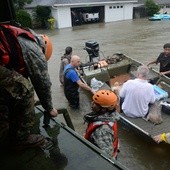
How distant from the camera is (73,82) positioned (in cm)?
705

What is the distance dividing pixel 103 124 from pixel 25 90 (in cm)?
107

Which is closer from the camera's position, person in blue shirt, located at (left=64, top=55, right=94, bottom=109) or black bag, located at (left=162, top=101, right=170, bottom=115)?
black bag, located at (left=162, top=101, right=170, bottom=115)

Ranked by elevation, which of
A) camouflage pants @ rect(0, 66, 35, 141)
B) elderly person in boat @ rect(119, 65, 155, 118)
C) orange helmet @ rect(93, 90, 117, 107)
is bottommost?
elderly person in boat @ rect(119, 65, 155, 118)

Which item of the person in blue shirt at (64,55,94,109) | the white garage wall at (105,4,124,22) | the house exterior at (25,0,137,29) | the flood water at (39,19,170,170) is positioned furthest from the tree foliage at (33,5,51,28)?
the person in blue shirt at (64,55,94,109)

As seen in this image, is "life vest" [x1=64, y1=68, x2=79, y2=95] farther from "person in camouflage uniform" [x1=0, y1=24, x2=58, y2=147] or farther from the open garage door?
the open garage door

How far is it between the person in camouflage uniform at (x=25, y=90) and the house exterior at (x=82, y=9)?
28128mm

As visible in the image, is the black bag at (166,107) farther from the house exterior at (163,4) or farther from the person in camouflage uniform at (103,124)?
the house exterior at (163,4)

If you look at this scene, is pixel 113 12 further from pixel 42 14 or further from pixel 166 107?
pixel 166 107

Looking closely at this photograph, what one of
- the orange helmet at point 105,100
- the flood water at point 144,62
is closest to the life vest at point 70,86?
the flood water at point 144,62

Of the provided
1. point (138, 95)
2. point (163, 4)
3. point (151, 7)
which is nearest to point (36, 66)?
point (138, 95)

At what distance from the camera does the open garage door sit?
105 ft

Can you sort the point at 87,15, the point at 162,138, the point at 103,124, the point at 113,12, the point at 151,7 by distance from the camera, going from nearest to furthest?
the point at 103,124 → the point at 162,138 → the point at 87,15 → the point at 113,12 → the point at 151,7

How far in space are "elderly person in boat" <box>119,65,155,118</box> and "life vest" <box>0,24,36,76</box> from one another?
3.17m

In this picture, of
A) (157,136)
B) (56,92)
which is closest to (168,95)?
(157,136)
